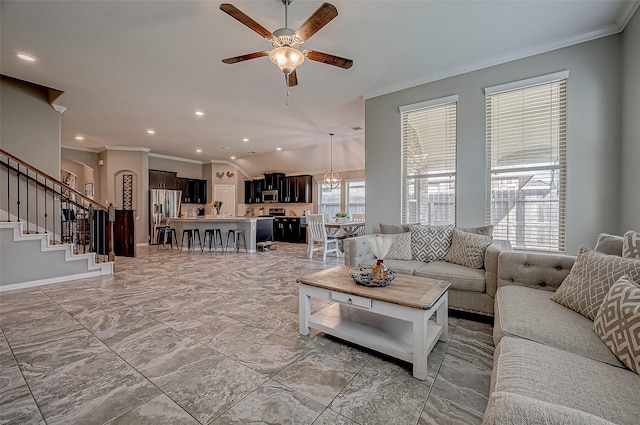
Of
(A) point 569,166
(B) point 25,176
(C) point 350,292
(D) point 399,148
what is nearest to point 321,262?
(D) point 399,148

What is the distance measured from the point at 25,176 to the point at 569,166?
7576mm

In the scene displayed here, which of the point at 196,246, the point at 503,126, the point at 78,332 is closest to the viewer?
the point at 78,332

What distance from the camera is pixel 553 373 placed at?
106cm

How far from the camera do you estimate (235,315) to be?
2762mm

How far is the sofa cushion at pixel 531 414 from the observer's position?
2.18ft

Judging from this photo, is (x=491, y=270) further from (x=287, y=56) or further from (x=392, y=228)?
(x=287, y=56)

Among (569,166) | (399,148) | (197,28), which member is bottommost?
(569,166)

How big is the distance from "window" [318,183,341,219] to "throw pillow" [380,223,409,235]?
5.17m

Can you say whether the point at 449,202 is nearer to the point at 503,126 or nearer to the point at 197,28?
the point at 503,126

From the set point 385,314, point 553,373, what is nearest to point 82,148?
point 385,314

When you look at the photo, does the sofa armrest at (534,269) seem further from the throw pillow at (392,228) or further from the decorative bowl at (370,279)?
the throw pillow at (392,228)

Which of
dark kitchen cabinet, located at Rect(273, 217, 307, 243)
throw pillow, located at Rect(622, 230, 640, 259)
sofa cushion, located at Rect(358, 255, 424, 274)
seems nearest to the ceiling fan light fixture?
sofa cushion, located at Rect(358, 255, 424, 274)

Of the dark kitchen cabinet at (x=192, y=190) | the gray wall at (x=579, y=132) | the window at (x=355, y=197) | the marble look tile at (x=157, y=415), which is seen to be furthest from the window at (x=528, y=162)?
the dark kitchen cabinet at (x=192, y=190)

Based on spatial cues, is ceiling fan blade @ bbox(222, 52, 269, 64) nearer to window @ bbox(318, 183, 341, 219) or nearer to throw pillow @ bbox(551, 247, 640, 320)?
throw pillow @ bbox(551, 247, 640, 320)
